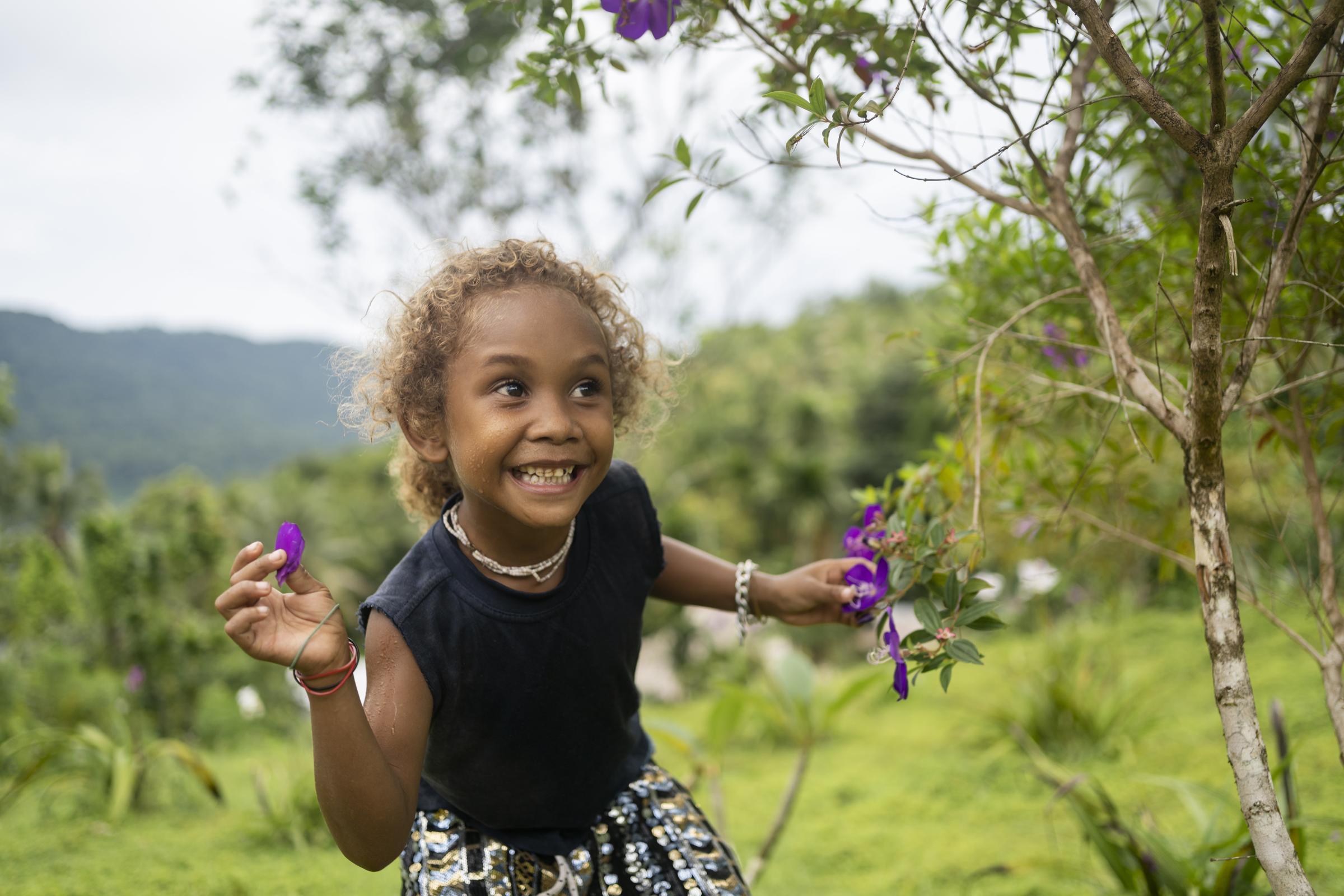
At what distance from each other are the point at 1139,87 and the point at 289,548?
119cm

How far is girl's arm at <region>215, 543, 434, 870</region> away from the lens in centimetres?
114

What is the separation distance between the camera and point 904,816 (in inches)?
141

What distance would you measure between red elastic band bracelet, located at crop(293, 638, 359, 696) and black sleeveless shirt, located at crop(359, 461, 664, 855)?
231mm

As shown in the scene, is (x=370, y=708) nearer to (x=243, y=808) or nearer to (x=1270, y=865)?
(x=1270, y=865)

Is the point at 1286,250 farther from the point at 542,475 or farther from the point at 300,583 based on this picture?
the point at 300,583

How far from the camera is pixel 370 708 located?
4.44 feet

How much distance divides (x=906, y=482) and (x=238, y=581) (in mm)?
Result: 1305

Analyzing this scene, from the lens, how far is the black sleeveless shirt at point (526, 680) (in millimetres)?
1500

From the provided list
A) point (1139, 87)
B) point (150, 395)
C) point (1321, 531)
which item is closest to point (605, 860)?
point (1321, 531)

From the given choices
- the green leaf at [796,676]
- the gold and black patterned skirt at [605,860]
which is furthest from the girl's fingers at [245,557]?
the green leaf at [796,676]

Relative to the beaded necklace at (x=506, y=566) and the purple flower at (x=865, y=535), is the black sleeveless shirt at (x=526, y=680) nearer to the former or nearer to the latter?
the beaded necklace at (x=506, y=566)

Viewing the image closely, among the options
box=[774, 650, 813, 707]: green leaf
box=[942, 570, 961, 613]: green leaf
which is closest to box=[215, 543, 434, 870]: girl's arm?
box=[942, 570, 961, 613]: green leaf

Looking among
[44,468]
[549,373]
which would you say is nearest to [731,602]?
[549,373]

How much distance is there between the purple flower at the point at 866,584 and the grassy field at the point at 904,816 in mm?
1142
